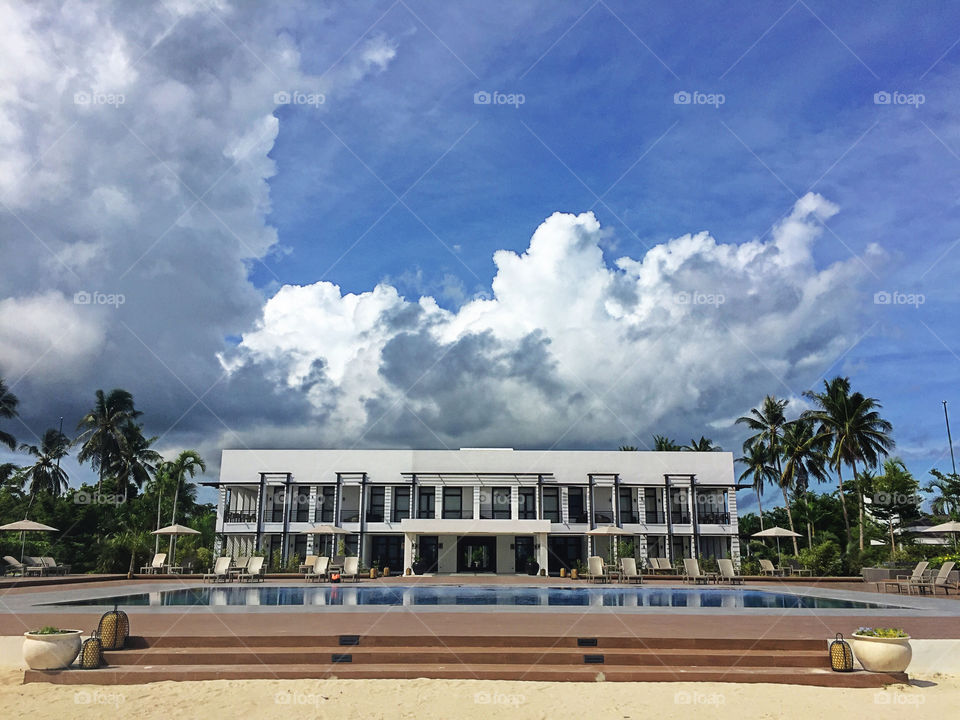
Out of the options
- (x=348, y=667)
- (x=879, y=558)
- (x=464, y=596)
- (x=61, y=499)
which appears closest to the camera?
(x=348, y=667)

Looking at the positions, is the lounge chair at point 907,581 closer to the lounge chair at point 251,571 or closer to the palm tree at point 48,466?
the lounge chair at point 251,571

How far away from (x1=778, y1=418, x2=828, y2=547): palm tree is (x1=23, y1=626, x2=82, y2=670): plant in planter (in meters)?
37.1

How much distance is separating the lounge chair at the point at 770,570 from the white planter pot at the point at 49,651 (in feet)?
85.2

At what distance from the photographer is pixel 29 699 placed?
836 centimetres

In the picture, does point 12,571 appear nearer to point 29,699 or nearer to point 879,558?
point 29,699

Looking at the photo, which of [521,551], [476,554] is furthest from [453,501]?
[521,551]

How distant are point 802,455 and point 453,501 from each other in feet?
64.5

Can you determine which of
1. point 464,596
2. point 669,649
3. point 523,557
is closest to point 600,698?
point 669,649

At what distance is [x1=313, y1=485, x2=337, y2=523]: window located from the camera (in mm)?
36281

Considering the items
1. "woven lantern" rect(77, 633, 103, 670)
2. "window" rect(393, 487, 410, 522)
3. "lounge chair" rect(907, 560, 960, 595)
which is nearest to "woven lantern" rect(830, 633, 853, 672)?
"woven lantern" rect(77, 633, 103, 670)

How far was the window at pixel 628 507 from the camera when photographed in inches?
1419

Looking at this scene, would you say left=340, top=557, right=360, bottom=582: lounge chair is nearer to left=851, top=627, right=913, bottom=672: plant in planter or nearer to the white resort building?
the white resort building

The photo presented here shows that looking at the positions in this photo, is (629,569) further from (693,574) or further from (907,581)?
(907,581)

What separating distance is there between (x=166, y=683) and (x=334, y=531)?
22289 mm
